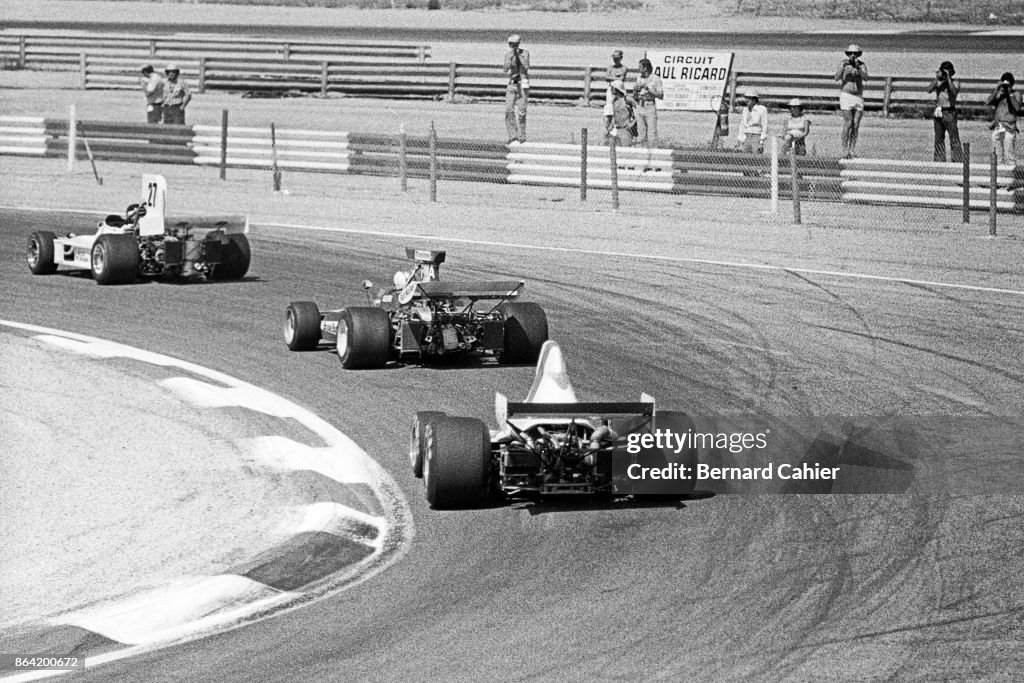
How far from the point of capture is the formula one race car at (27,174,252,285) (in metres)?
16.9

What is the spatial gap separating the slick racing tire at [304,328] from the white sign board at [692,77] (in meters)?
16.6

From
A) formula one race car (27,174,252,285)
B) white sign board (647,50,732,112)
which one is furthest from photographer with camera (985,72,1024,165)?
formula one race car (27,174,252,285)

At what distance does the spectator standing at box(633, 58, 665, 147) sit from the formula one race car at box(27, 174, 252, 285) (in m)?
12.2

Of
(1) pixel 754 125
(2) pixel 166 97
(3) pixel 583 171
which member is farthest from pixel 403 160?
(2) pixel 166 97

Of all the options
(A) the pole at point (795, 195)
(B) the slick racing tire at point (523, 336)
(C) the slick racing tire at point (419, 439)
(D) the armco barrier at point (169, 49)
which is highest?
(D) the armco barrier at point (169, 49)

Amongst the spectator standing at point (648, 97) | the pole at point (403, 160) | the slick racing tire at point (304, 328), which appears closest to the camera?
the slick racing tire at point (304, 328)

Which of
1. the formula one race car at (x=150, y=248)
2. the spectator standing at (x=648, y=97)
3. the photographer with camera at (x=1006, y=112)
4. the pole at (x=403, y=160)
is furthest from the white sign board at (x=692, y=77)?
the formula one race car at (x=150, y=248)

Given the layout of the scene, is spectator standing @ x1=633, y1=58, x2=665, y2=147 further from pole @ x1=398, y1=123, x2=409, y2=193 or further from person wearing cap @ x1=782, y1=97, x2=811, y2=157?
pole @ x1=398, y1=123, x2=409, y2=193

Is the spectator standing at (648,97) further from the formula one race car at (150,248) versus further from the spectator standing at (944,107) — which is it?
the formula one race car at (150,248)

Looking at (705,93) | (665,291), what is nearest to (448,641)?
(665,291)

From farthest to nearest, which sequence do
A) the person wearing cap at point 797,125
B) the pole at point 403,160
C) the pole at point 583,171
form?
the pole at point 403,160, the person wearing cap at point 797,125, the pole at point 583,171

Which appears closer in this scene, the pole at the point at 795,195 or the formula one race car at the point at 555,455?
the formula one race car at the point at 555,455

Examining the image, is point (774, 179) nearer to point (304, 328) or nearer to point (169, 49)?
point (304, 328)

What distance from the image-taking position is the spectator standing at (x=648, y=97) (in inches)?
1096
